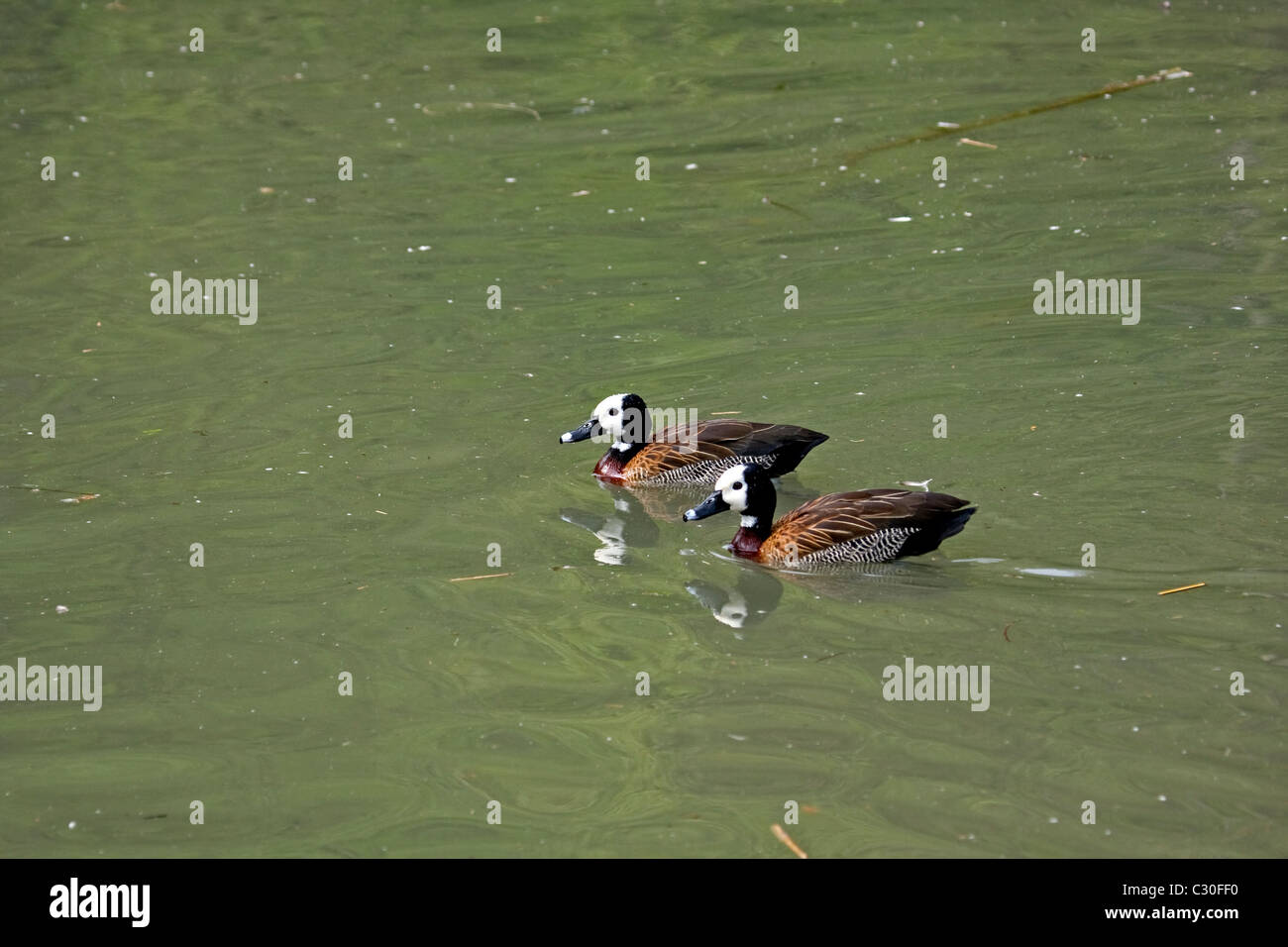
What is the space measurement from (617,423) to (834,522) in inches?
74.4

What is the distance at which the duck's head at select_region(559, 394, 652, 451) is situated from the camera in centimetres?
927

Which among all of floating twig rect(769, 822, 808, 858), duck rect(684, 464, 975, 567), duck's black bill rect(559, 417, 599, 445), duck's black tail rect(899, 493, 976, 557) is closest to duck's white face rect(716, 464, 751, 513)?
duck rect(684, 464, 975, 567)

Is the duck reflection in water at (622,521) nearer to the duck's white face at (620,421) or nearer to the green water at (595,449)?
the green water at (595,449)

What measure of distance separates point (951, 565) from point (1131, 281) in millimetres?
4572

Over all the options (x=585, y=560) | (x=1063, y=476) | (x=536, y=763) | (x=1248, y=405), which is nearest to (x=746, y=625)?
(x=585, y=560)

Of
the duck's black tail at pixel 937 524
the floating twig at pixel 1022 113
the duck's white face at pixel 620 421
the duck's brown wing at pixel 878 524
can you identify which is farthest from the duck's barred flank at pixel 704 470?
the floating twig at pixel 1022 113

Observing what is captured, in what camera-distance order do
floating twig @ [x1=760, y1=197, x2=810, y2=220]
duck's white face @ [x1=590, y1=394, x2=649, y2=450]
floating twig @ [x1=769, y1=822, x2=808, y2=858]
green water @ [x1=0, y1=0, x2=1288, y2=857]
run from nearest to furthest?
floating twig @ [x1=769, y1=822, x2=808, y2=858] < green water @ [x1=0, y1=0, x2=1288, y2=857] < duck's white face @ [x1=590, y1=394, x2=649, y2=450] < floating twig @ [x1=760, y1=197, x2=810, y2=220]

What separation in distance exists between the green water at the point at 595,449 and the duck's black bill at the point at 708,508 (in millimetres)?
212

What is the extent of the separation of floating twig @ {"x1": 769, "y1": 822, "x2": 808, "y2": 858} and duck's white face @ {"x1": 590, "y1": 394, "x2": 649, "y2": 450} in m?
3.98

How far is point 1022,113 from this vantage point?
15.7 meters

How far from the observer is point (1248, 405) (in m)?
9.20

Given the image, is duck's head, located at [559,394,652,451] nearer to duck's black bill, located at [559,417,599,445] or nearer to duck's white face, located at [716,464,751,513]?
duck's black bill, located at [559,417,599,445]

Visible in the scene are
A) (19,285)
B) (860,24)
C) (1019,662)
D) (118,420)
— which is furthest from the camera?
(860,24)

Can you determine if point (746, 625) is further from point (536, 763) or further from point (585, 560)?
point (536, 763)
